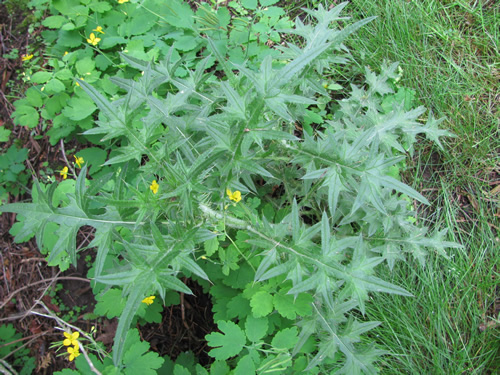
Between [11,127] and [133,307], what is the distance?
9.64 ft

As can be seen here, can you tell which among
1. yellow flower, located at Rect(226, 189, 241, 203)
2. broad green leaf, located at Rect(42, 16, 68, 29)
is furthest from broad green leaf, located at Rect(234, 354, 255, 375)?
broad green leaf, located at Rect(42, 16, 68, 29)

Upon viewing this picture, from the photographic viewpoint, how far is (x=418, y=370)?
2.45 m

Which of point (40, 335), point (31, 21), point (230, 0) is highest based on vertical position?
point (230, 0)

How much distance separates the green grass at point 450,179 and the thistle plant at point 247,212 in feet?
1.34

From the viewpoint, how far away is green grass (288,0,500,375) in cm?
247

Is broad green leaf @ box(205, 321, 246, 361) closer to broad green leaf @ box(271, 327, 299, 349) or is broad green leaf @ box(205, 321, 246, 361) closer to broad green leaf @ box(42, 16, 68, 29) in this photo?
broad green leaf @ box(271, 327, 299, 349)

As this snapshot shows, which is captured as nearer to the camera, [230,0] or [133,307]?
[133,307]

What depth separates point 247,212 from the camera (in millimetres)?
1892

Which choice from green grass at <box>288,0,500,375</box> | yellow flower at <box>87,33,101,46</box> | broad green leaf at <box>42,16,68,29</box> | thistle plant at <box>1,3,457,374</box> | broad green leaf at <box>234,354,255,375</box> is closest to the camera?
thistle plant at <box>1,3,457,374</box>

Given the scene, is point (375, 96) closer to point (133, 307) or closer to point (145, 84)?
point (145, 84)

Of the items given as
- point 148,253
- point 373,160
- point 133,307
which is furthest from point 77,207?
point 373,160

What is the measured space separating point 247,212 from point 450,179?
187 centimetres

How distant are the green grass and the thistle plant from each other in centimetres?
41

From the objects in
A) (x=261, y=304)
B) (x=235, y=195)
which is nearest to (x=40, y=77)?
(x=235, y=195)
